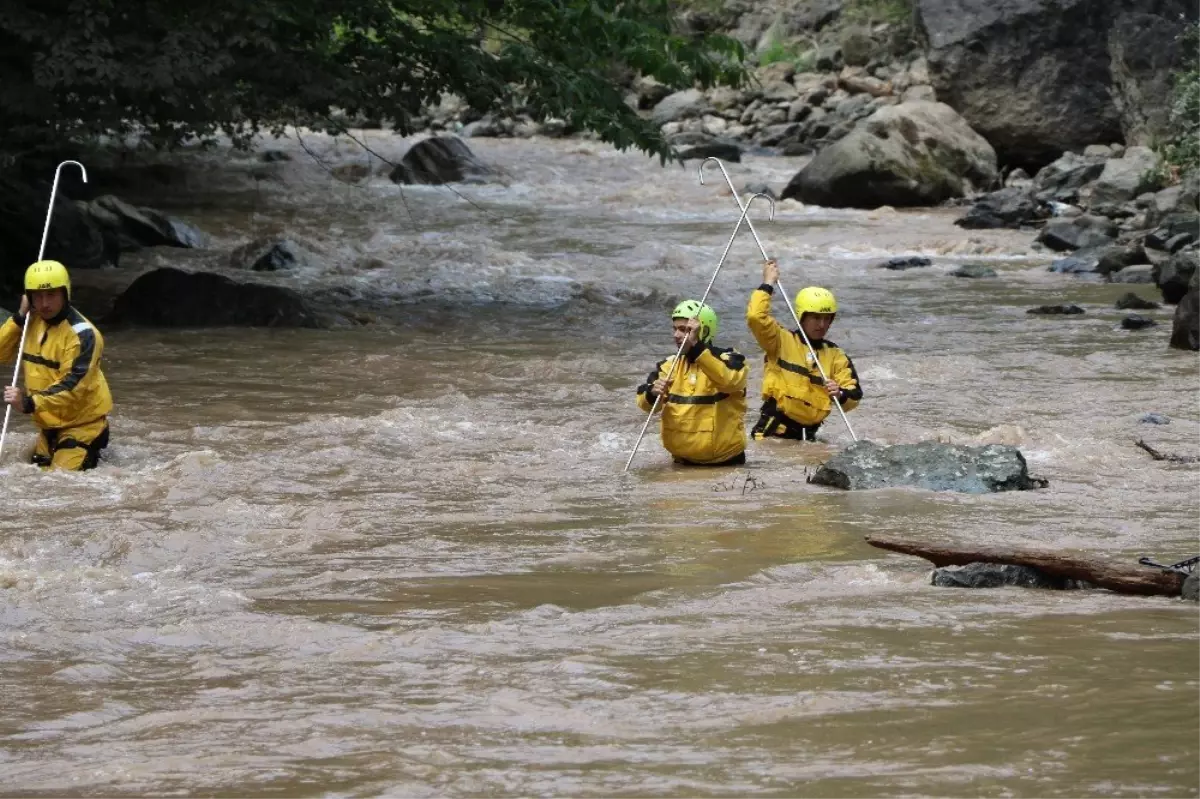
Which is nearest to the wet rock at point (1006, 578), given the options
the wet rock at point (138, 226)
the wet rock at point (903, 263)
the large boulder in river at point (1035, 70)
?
the wet rock at point (903, 263)

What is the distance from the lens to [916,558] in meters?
7.52

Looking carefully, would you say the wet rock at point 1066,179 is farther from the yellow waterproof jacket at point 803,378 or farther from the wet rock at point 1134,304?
the yellow waterproof jacket at point 803,378

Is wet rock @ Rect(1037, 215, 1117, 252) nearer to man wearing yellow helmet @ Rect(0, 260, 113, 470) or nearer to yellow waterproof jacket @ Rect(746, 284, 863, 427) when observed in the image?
yellow waterproof jacket @ Rect(746, 284, 863, 427)

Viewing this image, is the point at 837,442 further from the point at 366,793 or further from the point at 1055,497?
the point at 366,793

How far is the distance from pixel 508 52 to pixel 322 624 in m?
10.9

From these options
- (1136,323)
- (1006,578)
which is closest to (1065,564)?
(1006,578)

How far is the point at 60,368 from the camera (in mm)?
10359

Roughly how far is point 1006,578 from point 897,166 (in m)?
22.6

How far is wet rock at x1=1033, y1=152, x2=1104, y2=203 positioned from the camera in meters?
28.3

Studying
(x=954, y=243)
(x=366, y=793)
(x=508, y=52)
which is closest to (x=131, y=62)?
(x=508, y=52)

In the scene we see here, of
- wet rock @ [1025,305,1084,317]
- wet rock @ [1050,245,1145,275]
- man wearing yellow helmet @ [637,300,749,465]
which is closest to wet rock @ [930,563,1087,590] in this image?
man wearing yellow helmet @ [637,300,749,465]

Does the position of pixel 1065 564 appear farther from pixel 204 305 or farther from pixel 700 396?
pixel 204 305

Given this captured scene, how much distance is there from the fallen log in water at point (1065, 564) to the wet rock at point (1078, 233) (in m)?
17.3

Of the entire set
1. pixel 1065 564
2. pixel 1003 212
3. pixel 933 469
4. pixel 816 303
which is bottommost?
pixel 933 469
